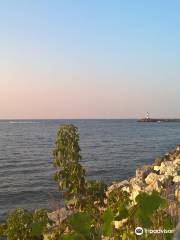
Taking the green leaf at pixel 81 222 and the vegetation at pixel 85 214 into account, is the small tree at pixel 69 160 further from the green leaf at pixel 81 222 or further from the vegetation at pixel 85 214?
the green leaf at pixel 81 222

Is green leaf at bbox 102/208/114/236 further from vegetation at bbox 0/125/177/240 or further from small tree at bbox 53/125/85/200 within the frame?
small tree at bbox 53/125/85/200

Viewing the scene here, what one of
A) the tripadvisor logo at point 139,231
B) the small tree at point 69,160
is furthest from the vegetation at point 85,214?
the tripadvisor logo at point 139,231

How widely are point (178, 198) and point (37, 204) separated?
1468 centimetres

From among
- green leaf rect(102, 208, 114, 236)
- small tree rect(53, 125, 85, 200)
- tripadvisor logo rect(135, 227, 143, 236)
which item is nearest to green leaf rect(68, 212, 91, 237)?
green leaf rect(102, 208, 114, 236)

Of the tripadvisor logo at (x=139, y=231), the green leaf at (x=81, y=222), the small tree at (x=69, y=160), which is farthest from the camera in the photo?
the small tree at (x=69, y=160)

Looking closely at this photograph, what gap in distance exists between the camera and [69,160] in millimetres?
11328

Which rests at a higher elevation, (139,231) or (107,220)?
(107,220)

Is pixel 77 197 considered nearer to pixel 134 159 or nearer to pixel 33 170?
pixel 33 170

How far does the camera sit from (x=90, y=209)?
8578 mm

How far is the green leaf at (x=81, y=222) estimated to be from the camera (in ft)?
13.8

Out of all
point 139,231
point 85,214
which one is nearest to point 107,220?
point 85,214

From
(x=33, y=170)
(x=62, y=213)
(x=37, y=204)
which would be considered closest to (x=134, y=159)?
(x=33, y=170)

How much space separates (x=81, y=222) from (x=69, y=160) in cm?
710

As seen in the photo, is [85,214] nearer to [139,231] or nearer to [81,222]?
[81,222]
